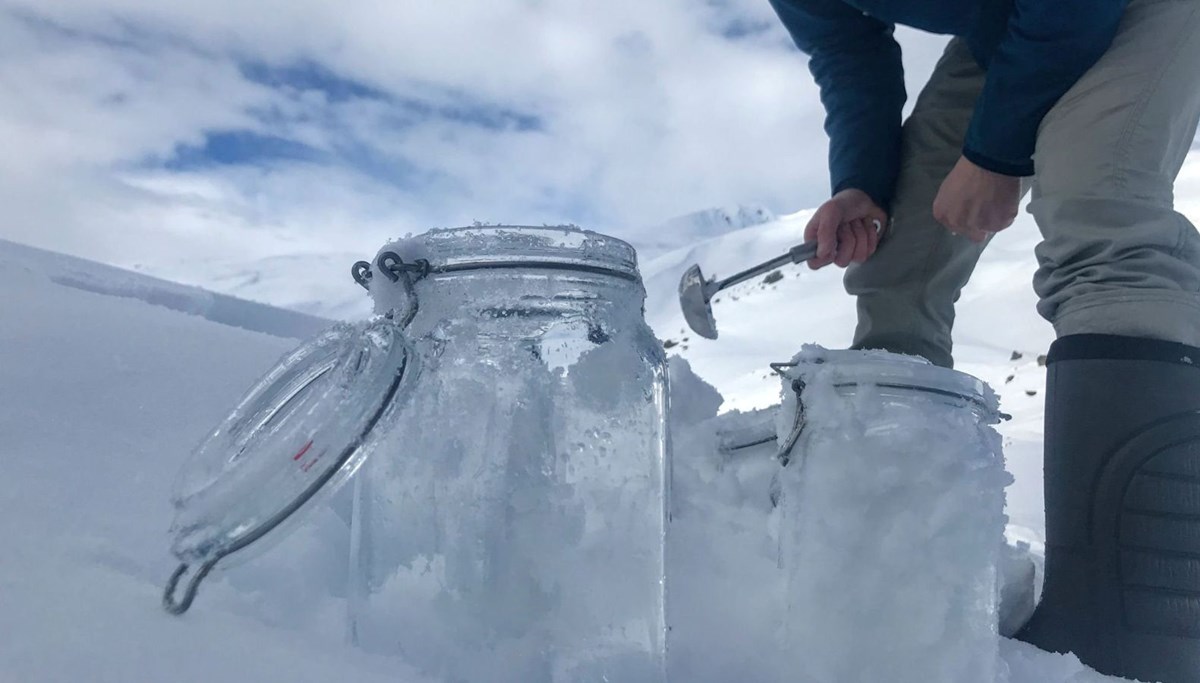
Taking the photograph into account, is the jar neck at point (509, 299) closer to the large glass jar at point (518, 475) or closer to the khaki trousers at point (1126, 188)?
the large glass jar at point (518, 475)

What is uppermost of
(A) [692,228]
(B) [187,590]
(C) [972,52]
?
(A) [692,228]

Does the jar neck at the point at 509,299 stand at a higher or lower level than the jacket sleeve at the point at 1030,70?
lower

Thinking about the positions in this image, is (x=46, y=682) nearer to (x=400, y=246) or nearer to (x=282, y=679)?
(x=282, y=679)

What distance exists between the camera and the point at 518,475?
0.48 m

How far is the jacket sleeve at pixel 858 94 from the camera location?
3.68ft

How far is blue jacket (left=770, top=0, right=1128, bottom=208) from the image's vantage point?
0.76 metres

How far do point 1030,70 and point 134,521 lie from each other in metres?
0.80

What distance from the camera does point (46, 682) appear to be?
271 millimetres

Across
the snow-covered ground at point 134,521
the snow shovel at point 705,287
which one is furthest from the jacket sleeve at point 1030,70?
the snow-covered ground at point 134,521

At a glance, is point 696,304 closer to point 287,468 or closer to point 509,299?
point 509,299

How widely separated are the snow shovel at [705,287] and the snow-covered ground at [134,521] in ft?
0.54

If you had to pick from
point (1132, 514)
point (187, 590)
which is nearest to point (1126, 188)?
point (1132, 514)

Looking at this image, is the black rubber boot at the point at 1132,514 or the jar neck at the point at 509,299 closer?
the jar neck at the point at 509,299

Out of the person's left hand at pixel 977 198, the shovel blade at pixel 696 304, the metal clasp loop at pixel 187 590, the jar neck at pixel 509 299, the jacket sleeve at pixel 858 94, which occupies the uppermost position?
the jacket sleeve at pixel 858 94
